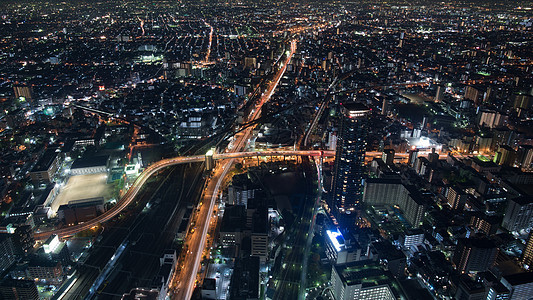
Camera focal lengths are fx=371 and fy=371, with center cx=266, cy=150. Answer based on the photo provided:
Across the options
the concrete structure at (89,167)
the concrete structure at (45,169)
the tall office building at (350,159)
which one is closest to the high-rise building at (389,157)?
the tall office building at (350,159)

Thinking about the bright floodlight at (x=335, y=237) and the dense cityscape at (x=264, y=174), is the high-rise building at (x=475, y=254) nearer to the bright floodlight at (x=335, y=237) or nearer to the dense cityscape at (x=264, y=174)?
the dense cityscape at (x=264, y=174)

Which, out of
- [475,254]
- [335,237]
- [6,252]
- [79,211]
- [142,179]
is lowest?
[142,179]

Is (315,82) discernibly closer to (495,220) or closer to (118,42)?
(495,220)

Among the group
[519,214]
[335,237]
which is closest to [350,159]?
[335,237]

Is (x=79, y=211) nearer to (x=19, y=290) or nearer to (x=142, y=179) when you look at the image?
(x=142, y=179)

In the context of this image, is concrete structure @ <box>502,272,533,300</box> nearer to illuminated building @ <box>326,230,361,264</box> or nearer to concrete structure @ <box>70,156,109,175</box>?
illuminated building @ <box>326,230,361,264</box>

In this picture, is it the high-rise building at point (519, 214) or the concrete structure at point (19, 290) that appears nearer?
the concrete structure at point (19, 290)
